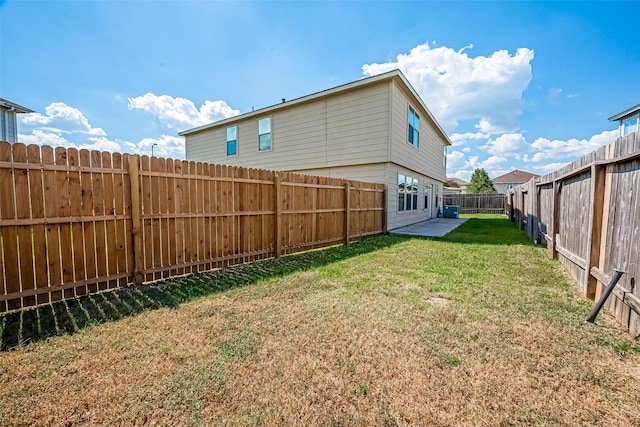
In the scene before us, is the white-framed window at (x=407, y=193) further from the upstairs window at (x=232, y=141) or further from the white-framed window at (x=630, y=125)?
the white-framed window at (x=630, y=125)

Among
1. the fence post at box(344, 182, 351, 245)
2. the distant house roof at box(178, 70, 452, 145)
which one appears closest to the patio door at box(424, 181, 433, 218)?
the distant house roof at box(178, 70, 452, 145)

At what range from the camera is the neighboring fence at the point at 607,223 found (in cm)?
263

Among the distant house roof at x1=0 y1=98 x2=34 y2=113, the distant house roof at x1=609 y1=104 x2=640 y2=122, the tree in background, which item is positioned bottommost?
the tree in background

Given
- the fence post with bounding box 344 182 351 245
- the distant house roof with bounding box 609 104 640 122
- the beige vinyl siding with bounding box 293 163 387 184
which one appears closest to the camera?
the fence post with bounding box 344 182 351 245

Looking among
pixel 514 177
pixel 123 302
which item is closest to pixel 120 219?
pixel 123 302

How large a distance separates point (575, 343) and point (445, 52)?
12845mm

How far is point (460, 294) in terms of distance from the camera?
12.4ft

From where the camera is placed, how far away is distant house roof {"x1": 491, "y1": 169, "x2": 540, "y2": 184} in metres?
44.0

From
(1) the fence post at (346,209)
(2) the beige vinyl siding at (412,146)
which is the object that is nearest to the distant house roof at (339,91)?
(2) the beige vinyl siding at (412,146)

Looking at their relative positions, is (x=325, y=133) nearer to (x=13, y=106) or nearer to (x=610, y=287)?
(x=610, y=287)

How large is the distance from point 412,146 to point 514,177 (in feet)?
146

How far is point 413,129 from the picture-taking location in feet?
40.2

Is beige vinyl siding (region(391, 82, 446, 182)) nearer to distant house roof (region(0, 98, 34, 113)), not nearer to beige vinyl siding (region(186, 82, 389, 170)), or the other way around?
beige vinyl siding (region(186, 82, 389, 170))

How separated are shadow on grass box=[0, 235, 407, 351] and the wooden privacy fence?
0.22 meters
